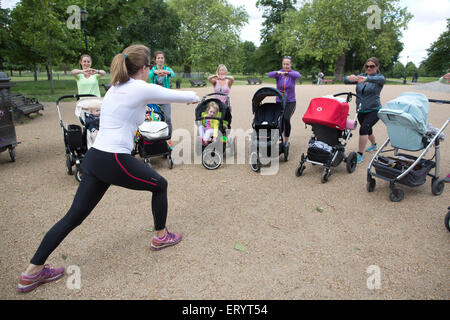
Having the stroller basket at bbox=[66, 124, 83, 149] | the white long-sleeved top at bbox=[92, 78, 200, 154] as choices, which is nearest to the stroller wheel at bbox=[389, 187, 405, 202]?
the white long-sleeved top at bbox=[92, 78, 200, 154]

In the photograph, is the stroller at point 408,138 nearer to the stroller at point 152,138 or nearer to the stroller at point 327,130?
the stroller at point 327,130

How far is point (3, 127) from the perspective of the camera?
5.67 metres

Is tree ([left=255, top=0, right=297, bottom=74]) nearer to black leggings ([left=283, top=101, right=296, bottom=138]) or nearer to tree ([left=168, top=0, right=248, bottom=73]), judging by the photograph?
tree ([left=168, top=0, right=248, bottom=73])

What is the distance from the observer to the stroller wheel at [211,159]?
5754 millimetres

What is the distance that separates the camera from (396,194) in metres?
4.35

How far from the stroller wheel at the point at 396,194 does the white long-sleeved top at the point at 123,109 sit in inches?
141

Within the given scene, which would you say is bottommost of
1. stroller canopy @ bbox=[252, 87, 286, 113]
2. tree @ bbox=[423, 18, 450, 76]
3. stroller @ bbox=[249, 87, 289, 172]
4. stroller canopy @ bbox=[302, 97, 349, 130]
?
stroller @ bbox=[249, 87, 289, 172]

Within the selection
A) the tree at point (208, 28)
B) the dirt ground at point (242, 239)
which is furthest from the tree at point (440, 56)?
the dirt ground at point (242, 239)

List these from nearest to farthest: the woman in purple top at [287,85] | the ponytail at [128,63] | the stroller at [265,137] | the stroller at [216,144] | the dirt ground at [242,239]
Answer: the ponytail at [128,63] < the dirt ground at [242,239] < the stroller at [265,137] < the stroller at [216,144] < the woman in purple top at [287,85]

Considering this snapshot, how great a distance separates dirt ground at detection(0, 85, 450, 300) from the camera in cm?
264

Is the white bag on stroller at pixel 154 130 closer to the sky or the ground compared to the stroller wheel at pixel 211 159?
closer to the sky

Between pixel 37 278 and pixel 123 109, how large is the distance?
65.0 inches

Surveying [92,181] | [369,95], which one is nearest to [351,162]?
[369,95]

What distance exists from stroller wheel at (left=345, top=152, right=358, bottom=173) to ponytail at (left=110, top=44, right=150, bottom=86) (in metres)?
4.17
